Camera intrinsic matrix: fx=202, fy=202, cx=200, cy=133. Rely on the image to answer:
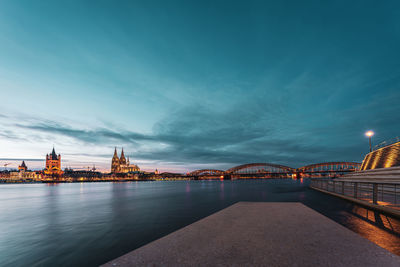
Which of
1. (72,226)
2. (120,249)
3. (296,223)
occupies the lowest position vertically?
(72,226)

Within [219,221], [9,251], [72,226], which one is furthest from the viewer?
[72,226]

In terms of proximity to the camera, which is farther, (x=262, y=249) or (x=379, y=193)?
(x=379, y=193)

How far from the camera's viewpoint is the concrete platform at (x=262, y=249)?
173 inches

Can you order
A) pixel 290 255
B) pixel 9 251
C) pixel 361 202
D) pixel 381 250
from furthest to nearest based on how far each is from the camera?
pixel 361 202, pixel 9 251, pixel 381 250, pixel 290 255

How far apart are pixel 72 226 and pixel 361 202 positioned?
17570 mm

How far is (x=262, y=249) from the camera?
5051 mm

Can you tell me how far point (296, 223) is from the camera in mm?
7832

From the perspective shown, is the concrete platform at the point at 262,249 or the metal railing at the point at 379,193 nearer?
the concrete platform at the point at 262,249

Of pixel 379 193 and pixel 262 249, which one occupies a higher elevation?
pixel 262 249

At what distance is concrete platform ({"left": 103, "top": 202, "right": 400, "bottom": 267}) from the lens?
4406 mm

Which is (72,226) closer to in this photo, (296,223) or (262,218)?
(262,218)

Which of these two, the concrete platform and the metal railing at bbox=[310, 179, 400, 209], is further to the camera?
the metal railing at bbox=[310, 179, 400, 209]

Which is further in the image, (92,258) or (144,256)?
(92,258)

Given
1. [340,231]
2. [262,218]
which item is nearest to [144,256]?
[262,218]
